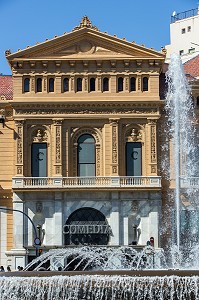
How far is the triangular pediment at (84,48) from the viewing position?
6700cm

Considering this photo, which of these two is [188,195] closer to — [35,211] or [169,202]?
[169,202]

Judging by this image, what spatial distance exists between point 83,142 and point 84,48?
619cm

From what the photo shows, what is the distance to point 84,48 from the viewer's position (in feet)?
222

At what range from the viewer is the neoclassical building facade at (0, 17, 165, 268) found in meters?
65.4

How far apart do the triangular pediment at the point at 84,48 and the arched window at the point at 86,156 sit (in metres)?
5.54

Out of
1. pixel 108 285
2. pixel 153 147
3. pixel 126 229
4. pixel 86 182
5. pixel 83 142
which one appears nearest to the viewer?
pixel 108 285

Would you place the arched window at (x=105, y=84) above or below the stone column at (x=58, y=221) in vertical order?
above

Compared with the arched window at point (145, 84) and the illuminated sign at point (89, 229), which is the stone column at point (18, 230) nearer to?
the illuminated sign at point (89, 229)

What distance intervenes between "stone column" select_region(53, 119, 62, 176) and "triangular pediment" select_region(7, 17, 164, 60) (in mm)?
4317

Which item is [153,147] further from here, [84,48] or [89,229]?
[84,48]

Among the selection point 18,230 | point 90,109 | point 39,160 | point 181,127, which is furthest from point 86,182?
point 181,127

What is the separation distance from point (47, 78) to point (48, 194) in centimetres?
770

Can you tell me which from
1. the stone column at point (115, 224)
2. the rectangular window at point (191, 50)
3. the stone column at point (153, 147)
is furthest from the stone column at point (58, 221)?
the rectangular window at point (191, 50)

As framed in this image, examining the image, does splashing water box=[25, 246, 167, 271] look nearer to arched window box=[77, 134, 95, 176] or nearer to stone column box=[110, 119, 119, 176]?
stone column box=[110, 119, 119, 176]
